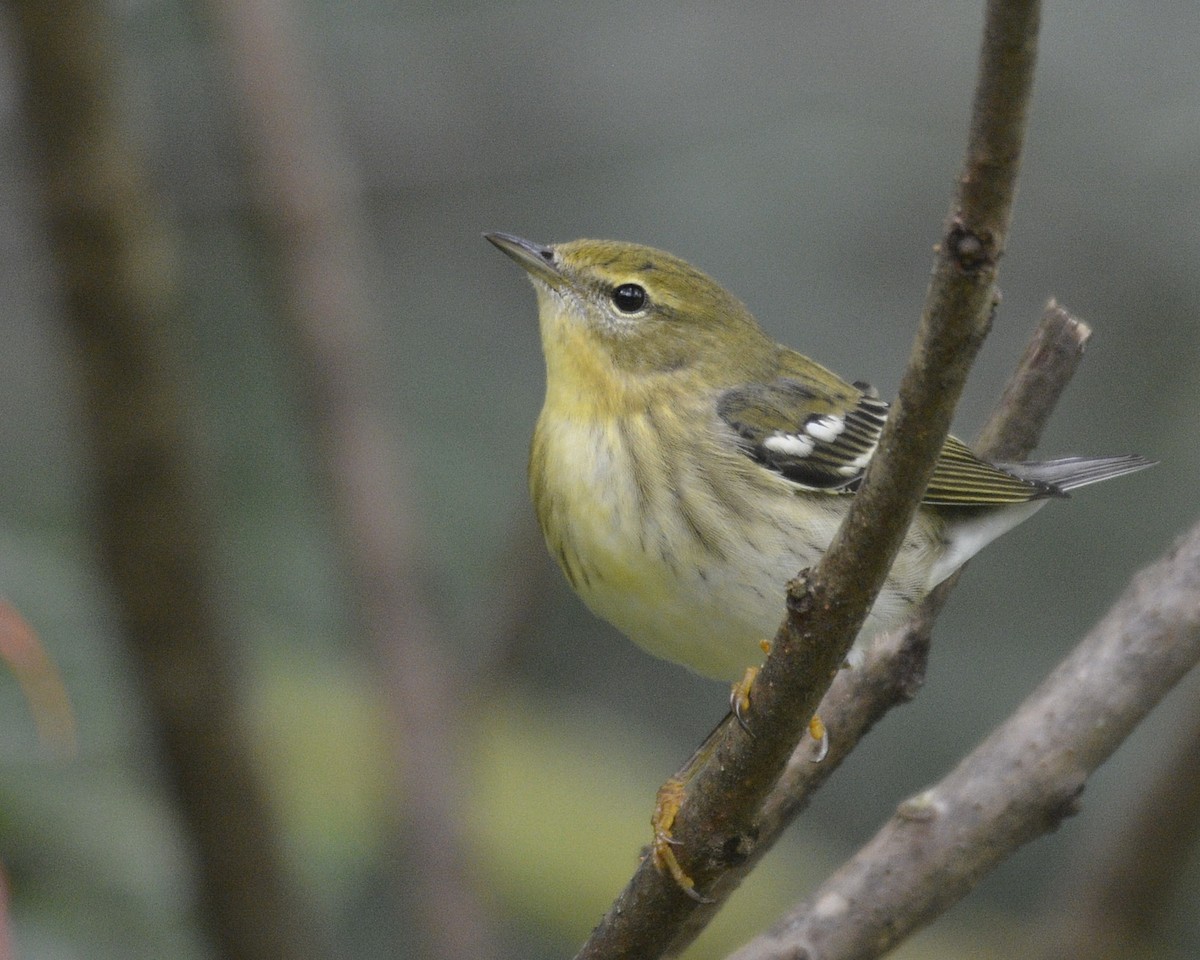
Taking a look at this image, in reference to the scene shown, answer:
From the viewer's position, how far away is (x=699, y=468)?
318 centimetres

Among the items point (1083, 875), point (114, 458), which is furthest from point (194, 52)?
point (1083, 875)

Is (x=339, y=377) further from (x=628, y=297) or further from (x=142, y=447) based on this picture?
(x=142, y=447)

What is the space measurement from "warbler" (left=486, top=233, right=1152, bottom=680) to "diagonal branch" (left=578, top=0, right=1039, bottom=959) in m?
0.85

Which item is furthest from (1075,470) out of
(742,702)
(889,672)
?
(742,702)

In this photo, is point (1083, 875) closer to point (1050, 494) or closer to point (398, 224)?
point (1050, 494)

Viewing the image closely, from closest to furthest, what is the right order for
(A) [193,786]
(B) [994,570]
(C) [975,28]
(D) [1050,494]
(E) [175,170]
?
(A) [193,786] → (D) [1050,494] → (E) [175,170] → (B) [994,570] → (C) [975,28]

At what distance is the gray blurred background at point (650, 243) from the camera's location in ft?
15.5

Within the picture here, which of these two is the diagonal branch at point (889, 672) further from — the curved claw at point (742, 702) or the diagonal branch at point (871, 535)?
the diagonal branch at point (871, 535)

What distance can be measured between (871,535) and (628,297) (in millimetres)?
2019

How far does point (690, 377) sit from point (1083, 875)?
1.76 metres

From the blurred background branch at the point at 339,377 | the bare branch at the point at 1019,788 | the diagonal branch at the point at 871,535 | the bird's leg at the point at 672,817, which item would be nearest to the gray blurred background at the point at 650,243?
the blurred background branch at the point at 339,377

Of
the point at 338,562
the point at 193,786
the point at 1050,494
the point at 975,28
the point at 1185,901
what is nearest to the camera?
the point at 193,786

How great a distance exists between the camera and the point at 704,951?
14.6 feet

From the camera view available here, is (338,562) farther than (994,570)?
No
